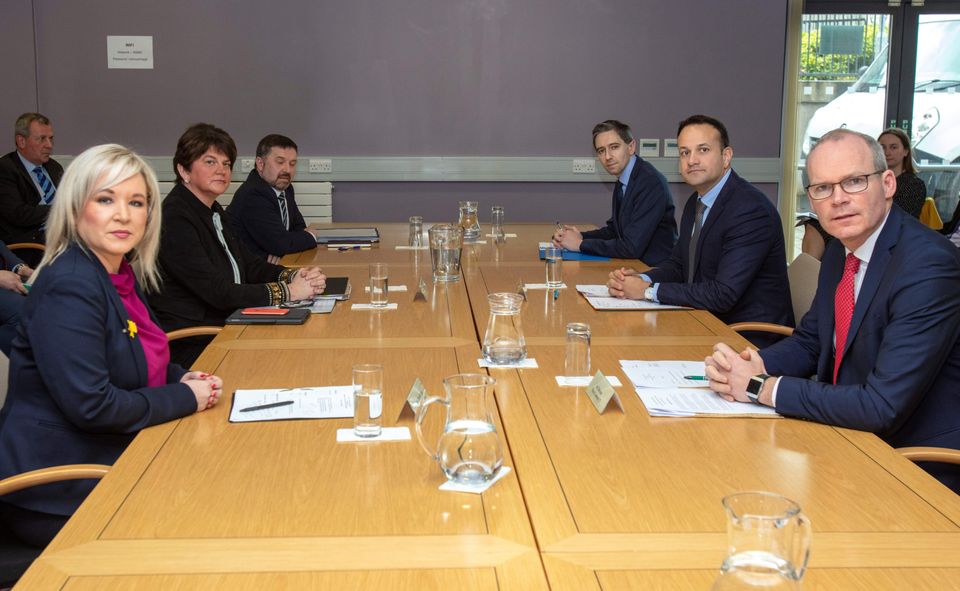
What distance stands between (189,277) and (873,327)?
2.46 meters

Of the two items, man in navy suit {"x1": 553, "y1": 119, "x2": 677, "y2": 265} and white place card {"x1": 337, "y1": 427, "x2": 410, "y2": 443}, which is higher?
man in navy suit {"x1": 553, "y1": 119, "x2": 677, "y2": 265}

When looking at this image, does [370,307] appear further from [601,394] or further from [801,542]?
[801,542]

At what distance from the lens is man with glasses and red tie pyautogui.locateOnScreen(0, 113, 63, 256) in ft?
22.0

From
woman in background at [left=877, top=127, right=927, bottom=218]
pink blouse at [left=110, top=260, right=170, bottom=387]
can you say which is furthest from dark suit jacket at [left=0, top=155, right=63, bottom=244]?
woman in background at [left=877, top=127, right=927, bottom=218]

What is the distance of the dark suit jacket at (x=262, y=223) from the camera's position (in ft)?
17.6

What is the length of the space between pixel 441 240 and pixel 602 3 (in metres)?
4.15

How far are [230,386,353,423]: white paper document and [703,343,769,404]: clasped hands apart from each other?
2.90ft

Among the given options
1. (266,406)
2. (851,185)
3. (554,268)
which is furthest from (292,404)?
(554,268)

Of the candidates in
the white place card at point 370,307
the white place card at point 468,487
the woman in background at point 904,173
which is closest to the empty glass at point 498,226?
the white place card at point 370,307

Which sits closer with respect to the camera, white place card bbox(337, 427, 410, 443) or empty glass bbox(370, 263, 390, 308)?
white place card bbox(337, 427, 410, 443)

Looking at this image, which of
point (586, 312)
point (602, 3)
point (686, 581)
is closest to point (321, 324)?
point (586, 312)

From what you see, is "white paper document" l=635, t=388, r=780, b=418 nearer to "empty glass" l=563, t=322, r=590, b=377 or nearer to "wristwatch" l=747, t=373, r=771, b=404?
"wristwatch" l=747, t=373, r=771, b=404

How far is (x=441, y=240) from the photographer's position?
4.16 meters

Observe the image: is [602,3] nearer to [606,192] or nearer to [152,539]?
[606,192]
